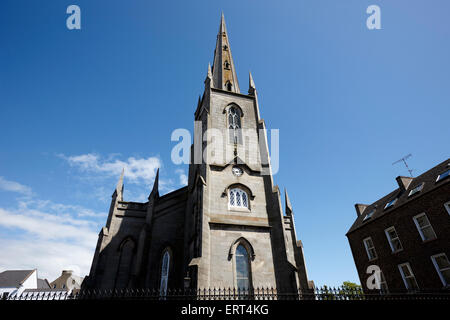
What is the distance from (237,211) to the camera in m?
16.3

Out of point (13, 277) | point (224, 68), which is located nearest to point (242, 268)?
point (224, 68)

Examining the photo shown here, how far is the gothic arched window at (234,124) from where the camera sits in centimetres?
2027

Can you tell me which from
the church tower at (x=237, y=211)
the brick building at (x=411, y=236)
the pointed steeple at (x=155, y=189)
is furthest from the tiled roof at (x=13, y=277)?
the brick building at (x=411, y=236)

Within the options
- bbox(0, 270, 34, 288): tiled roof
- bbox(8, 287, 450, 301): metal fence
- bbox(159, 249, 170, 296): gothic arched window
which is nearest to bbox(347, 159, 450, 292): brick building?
bbox(8, 287, 450, 301): metal fence

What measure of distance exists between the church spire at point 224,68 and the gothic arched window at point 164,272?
1714 centimetres

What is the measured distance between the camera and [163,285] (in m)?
17.0

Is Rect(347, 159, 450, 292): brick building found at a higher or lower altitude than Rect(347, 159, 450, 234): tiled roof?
lower

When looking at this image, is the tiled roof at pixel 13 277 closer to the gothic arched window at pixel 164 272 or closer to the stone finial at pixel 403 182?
the gothic arched window at pixel 164 272

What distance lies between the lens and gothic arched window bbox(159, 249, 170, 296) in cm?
1679

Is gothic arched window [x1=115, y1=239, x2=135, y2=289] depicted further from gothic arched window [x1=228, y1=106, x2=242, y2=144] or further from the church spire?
the church spire

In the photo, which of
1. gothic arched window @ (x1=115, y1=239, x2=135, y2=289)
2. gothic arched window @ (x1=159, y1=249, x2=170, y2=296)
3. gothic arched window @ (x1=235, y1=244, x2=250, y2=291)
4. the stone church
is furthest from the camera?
gothic arched window @ (x1=115, y1=239, x2=135, y2=289)

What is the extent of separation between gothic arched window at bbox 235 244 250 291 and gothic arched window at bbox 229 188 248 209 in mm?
2789
